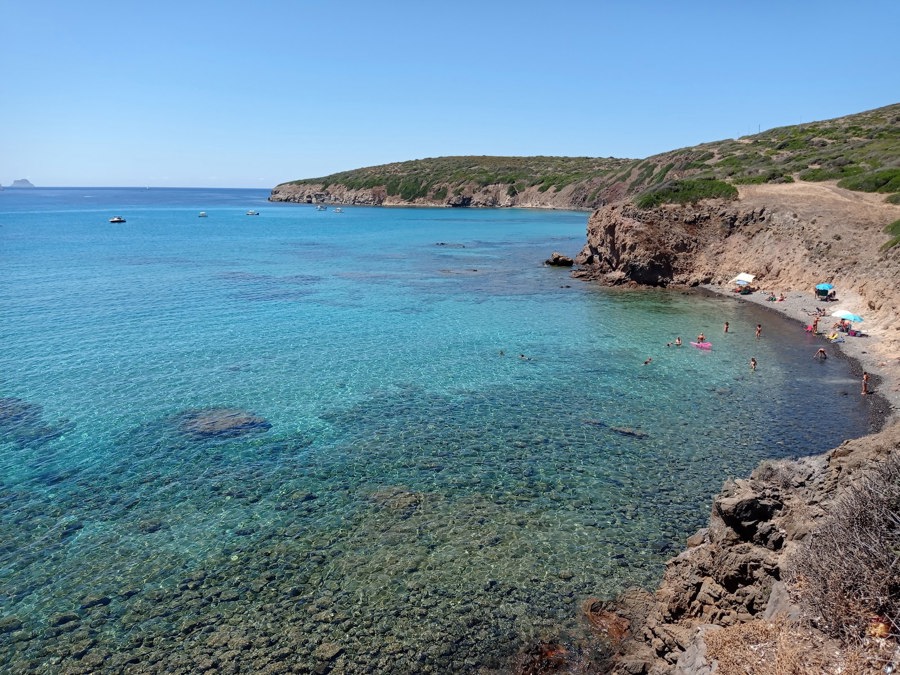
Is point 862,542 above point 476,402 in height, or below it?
above

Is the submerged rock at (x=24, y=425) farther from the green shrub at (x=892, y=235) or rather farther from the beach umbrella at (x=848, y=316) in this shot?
the green shrub at (x=892, y=235)

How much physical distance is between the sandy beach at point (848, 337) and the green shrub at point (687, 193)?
35.5ft

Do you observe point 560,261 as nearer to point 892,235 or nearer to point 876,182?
point 876,182

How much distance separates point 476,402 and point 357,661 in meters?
14.9

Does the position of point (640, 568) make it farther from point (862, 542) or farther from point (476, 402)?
point (476, 402)

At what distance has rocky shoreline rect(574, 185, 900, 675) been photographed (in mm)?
11148

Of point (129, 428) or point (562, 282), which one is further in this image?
point (562, 282)

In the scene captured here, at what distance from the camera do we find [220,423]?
23.7 m

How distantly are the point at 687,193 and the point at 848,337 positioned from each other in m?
29.0

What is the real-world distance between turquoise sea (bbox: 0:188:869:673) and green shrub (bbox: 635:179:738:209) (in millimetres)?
16947

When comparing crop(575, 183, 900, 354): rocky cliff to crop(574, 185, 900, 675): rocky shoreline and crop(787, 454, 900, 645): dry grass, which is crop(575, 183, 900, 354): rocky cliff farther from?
crop(787, 454, 900, 645): dry grass

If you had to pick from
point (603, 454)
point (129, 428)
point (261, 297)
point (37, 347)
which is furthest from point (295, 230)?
point (603, 454)

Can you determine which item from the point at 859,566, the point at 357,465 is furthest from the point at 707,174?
the point at 859,566

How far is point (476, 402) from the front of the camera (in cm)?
2623
